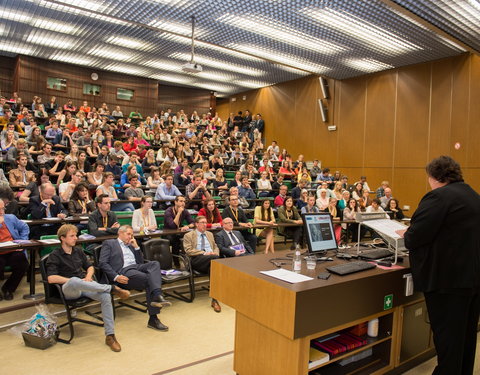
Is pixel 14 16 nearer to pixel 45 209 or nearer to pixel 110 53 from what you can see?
pixel 110 53

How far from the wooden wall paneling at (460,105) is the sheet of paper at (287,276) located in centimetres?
887

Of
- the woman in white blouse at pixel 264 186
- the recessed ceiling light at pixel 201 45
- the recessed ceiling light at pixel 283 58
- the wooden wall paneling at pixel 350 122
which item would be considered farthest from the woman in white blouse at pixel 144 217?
the wooden wall paneling at pixel 350 122

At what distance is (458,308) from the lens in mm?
2312

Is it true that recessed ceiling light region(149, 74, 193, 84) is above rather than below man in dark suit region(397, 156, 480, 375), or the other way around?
above

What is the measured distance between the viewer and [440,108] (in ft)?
33.4

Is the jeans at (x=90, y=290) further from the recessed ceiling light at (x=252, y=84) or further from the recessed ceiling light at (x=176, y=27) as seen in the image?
the recessed ceiling light at (x=252, y=84)

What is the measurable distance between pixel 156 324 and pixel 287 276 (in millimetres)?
1865

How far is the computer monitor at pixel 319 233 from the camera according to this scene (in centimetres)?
312

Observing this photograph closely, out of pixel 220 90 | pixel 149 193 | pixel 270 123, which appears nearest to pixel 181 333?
pixel 149 193

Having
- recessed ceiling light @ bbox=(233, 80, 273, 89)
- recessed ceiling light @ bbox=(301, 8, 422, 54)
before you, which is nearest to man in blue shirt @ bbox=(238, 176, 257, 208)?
recessed ceiling light @ bbox=(301, 8, 422, 54)

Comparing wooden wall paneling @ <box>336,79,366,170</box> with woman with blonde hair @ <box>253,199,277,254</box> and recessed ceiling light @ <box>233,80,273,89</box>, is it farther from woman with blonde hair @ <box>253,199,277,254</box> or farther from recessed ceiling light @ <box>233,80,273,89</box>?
woman with blonde hair @ <box>253,199,277,254</box>

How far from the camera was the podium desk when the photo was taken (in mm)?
2260

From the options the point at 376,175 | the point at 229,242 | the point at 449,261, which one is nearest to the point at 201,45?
the point at 376,175

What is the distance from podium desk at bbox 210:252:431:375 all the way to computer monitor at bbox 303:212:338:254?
20 centimetres
